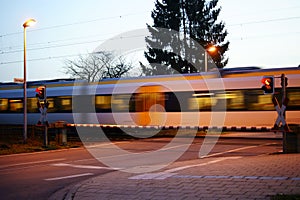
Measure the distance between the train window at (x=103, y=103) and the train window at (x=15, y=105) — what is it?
8.08m

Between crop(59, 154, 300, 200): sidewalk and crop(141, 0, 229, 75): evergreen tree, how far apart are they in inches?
1535

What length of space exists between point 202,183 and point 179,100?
628 inches

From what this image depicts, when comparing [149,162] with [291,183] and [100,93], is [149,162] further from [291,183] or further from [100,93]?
[100,93]

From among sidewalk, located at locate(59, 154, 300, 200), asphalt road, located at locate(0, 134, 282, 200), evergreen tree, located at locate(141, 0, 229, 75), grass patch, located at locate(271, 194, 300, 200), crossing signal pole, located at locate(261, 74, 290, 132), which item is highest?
evergreen tree, located at locate(141, 0, 229, 75)

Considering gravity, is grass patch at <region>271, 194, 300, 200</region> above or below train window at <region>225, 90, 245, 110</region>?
below

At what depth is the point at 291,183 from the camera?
824cm

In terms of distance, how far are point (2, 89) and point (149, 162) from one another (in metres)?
25.9

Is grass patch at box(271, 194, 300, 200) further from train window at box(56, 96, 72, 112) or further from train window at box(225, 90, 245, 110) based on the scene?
train window at box(56, 96, 72, 112)

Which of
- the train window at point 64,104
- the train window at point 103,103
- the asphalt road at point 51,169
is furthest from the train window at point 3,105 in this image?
the asphalt road at point 51,169

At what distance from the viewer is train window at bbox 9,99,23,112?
33.2m

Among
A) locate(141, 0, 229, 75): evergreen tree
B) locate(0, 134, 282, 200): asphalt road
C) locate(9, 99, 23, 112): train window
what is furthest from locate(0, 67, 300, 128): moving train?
locate(141, 0, 229, 75): evergreen tree

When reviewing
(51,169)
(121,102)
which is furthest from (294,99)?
(51,169)

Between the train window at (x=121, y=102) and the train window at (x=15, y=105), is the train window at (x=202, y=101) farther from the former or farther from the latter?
the train window at (x=15, y=105)

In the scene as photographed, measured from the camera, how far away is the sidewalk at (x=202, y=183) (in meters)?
7.75
